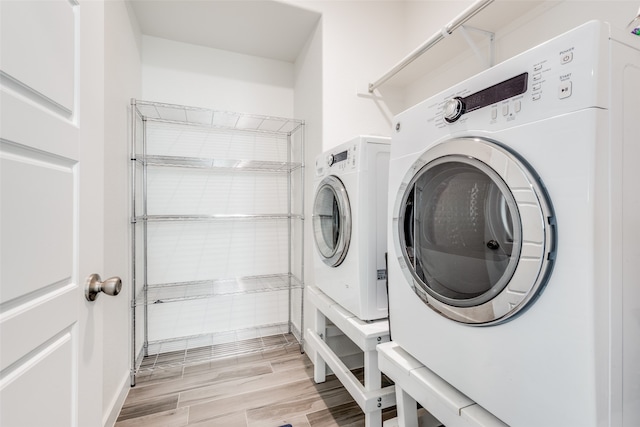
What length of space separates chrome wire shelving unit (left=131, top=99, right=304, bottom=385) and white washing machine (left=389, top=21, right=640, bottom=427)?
1.53 m

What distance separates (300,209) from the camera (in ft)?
7.35

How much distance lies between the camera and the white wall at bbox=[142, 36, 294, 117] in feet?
6.87

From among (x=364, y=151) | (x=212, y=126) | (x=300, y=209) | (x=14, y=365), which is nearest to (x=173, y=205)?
(x=212, y=126)

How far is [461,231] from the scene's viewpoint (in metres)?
0.78

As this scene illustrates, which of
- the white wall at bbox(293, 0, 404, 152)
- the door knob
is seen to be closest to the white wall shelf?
the white wall at bbox(293, 0, 404, 152)

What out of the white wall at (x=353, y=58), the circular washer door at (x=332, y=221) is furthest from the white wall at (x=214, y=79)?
the circular washer door at (x=332, y=221)

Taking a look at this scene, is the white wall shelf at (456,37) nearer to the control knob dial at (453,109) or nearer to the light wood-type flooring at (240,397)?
the control knob dial at (453,109)

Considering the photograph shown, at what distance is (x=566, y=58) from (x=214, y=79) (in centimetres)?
228

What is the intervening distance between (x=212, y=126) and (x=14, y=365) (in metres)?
2.01

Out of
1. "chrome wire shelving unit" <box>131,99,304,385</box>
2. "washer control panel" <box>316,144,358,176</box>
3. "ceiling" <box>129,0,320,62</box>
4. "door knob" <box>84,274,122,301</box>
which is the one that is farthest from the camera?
"chrome wire shelving unit" <box>131,99,304,385</box>

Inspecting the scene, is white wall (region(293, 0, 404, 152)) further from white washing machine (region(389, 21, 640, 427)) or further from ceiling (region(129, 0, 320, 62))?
white washing machine (region(389, 21, 640, 427))

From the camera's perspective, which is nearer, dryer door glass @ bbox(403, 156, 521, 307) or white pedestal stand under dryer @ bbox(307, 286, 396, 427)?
dryer door glass @ bbox(403, 156, 521, 307)

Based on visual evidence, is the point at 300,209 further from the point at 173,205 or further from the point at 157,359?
the point at 157,359

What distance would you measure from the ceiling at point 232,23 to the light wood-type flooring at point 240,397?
2.33 m
